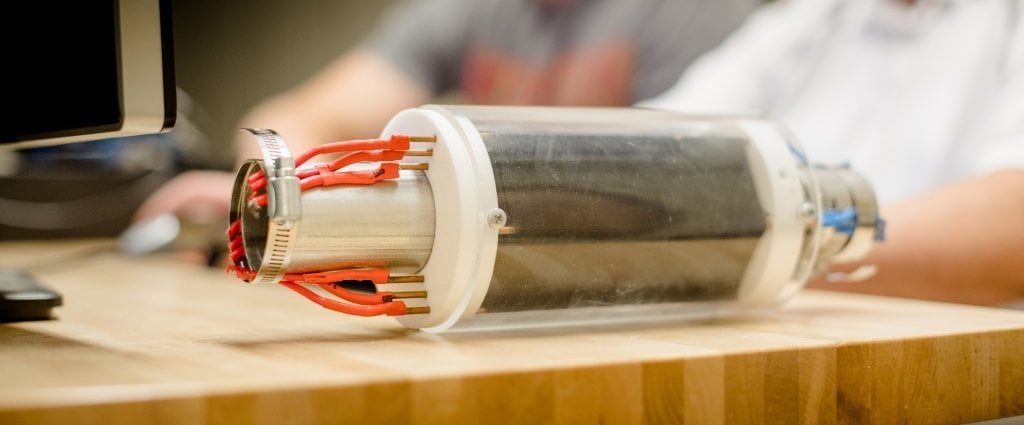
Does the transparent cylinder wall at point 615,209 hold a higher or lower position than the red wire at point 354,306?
higher

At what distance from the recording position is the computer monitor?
1.29 ft

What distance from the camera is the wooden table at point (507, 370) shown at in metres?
0.30

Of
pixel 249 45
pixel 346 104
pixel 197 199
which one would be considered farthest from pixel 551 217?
pixel 249 45

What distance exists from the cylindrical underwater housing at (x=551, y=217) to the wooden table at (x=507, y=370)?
2 cm

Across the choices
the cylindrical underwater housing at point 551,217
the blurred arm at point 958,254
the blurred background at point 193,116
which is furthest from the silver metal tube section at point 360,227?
the blurred background at point 193,116

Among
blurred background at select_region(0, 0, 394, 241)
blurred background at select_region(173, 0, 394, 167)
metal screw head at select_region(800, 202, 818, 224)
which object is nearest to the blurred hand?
blurred background at select_region(0, 0, 394, 241)

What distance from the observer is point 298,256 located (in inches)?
15.6

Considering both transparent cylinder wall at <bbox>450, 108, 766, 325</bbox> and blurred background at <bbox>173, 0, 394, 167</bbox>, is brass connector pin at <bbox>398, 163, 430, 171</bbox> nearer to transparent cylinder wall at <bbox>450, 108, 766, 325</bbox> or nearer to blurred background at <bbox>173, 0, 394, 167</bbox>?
transparent cylinder wall at <bbox>450, 108, 766, 325</bbox>

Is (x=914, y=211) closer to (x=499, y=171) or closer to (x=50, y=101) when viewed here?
(x=499, y=171)

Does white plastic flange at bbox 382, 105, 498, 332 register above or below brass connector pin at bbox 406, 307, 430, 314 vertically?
above

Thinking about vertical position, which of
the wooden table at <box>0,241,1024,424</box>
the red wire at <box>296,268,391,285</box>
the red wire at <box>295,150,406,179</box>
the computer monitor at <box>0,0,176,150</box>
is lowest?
the wooden table at <box>0,241,1024,424</box>

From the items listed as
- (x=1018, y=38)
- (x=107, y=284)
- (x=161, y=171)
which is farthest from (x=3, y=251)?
(x=1018, y=38)

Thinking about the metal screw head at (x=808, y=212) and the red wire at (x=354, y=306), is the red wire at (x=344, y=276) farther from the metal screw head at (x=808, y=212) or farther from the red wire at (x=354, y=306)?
the metal screw head at (x=808, y=212)

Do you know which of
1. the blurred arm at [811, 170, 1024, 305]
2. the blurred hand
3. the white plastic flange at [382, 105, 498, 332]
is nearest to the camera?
the white plastic flange at [382, 105, 498, 332]
